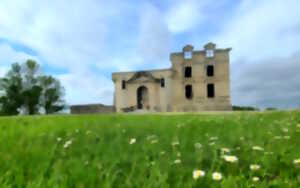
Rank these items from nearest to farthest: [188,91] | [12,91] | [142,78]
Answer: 1. [142,78]
2. [188,91]
3. [12,91]

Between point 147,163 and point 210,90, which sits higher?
point 210,90

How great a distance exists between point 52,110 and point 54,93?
331 centimetres

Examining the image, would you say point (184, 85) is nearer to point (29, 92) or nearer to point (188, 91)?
point (188, 91)

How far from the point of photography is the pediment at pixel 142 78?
30.4m

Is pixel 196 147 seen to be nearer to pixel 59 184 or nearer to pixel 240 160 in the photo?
pixel 240 160

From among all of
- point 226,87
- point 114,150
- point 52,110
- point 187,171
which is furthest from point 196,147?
point 52,110

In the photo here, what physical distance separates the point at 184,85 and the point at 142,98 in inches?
238

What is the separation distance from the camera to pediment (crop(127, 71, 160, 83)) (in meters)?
30.4

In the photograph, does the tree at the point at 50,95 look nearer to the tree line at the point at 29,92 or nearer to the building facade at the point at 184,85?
the tree line at the point at 29,92

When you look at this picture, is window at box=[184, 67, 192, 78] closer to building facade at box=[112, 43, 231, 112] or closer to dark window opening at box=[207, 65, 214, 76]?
building facade at box=[112, 43, 231, 112]

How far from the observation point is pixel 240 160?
255 cm

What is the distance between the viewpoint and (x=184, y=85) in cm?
3086

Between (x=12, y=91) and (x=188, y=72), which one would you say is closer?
(x=188, y=72)

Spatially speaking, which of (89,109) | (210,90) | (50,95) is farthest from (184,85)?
(50,95)
